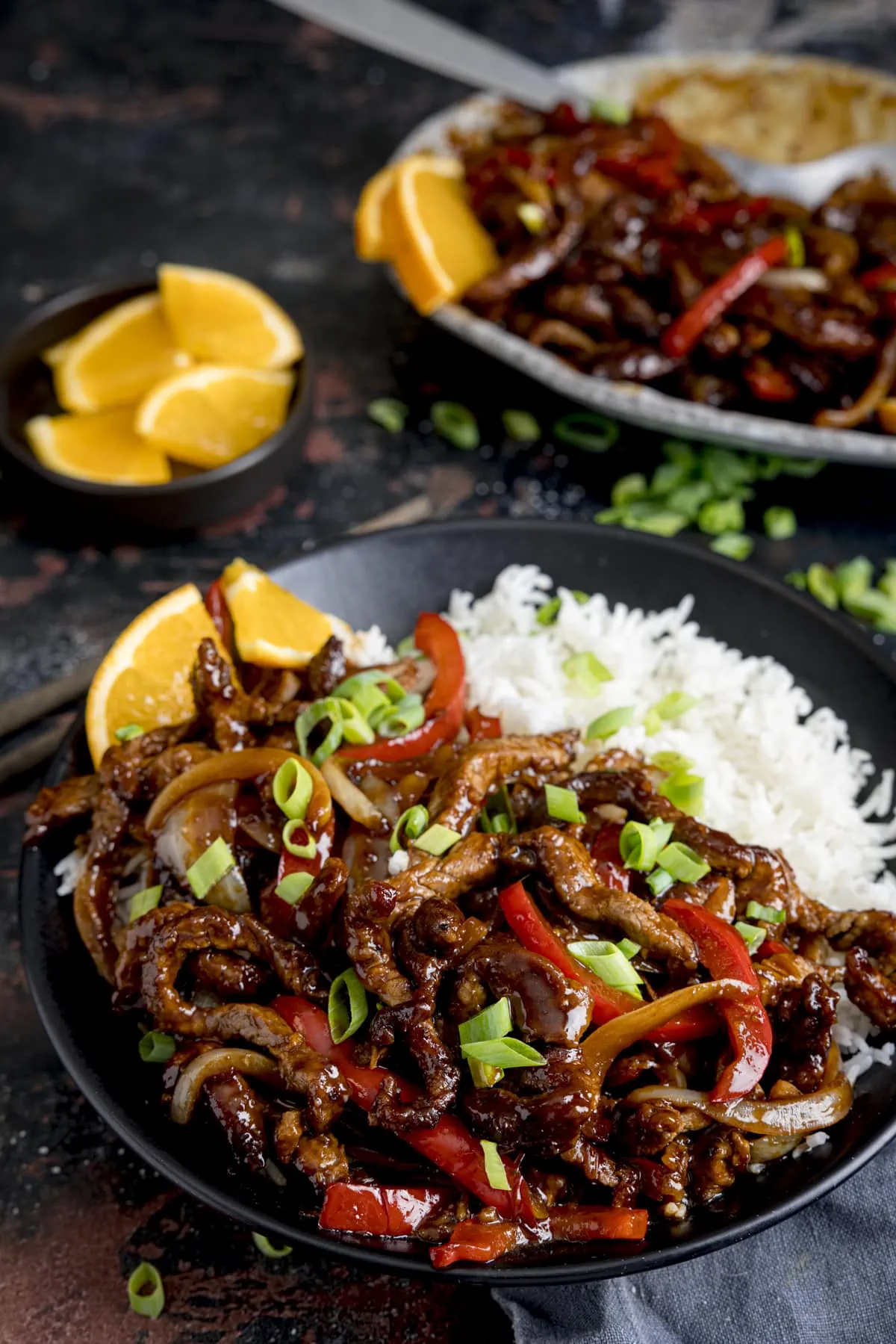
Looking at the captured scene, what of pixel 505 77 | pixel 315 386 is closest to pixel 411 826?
pixel 315 386

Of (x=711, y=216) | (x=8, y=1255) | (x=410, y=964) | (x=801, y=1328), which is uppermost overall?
(x=711, y=216)

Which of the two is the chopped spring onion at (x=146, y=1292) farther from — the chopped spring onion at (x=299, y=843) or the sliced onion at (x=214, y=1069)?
the chopped spring onion at (x=299, y=843)

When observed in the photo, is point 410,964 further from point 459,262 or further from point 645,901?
point 459,262

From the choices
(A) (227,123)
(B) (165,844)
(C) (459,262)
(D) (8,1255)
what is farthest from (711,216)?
(D) (8,1255)

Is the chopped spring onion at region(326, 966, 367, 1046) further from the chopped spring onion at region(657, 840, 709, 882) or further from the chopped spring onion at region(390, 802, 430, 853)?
the chopped spring onion at region(657, 840, 709, 882)

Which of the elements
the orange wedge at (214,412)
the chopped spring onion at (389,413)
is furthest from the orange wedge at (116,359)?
the chopped spring onion at (389,413)

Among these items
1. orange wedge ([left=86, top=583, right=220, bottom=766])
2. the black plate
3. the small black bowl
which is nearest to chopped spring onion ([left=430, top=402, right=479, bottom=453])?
the small black bowl
